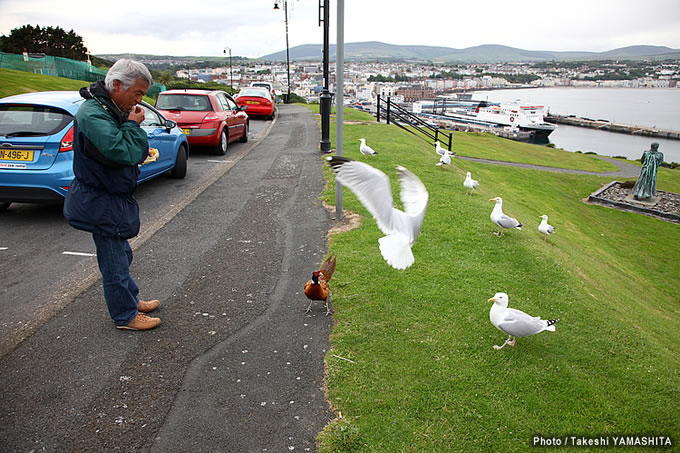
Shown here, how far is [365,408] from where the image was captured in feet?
10.1

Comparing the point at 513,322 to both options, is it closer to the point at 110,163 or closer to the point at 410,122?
the point at 110,163

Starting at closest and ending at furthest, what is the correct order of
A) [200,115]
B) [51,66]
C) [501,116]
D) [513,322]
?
[513,322] < [200,115] < [51,66] < [501,116]

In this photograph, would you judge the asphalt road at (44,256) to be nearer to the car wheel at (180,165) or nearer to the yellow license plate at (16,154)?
the car wheel at (180,165)

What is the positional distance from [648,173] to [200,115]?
16.8 m

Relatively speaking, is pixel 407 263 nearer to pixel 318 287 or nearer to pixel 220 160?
pixel 318 287

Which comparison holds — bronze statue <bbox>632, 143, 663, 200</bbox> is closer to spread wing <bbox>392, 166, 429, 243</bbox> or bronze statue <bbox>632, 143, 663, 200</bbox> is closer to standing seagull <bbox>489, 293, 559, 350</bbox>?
spread wing <bbox>392, 166, 429, 243</bbox>

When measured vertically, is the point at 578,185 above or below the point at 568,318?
below

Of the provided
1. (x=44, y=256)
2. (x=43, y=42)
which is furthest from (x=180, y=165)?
(x=43, y=42)

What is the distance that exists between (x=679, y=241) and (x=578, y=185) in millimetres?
6792

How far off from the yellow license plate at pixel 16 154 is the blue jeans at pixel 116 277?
3.55 m

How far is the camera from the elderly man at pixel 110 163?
3.28 meters

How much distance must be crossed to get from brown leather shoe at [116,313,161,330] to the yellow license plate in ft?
12.6

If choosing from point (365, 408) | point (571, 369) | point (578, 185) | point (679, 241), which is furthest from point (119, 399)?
point (578, 185)

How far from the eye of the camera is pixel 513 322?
3828mm
